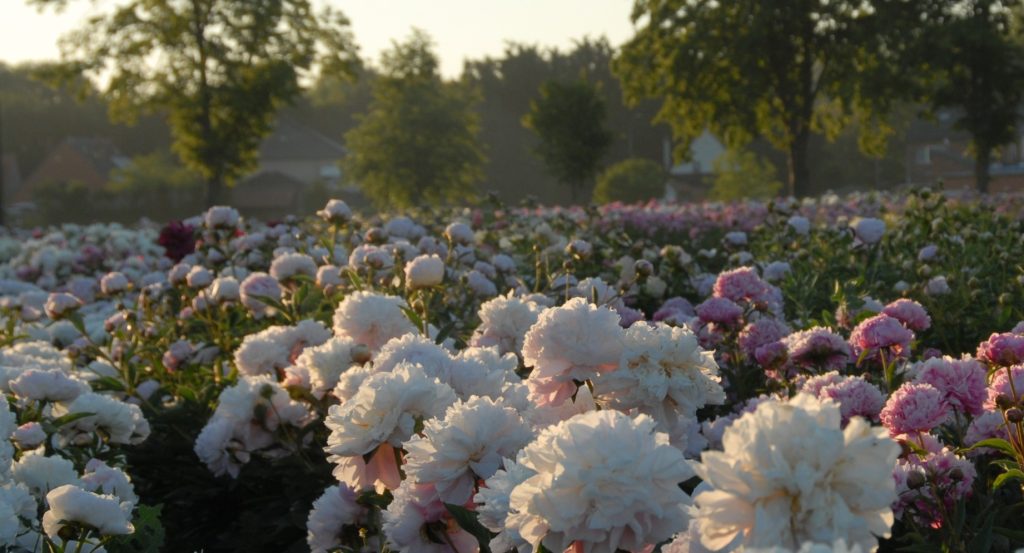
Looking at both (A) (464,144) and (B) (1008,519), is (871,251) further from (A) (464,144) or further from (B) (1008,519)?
(A) (464,144)

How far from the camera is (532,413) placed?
1.97 meters

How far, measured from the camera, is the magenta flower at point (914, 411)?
6.66 ft

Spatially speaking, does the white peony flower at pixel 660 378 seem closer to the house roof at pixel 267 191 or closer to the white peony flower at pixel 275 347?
the white peony flower at pixel 275 347

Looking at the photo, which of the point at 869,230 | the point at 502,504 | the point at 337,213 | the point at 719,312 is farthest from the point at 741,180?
the point at 502,504

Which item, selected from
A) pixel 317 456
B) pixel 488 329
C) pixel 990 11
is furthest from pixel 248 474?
pixel 990 11

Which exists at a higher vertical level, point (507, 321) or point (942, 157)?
point (507, 321)

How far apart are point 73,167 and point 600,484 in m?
65.7

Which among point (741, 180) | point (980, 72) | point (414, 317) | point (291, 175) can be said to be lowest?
point (291, 175)

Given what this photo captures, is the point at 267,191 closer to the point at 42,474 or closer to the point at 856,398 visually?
the point at 42,474

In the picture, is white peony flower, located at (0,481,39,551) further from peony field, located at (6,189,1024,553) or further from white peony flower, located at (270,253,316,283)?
white peony flower, located at (270,253,316,283)

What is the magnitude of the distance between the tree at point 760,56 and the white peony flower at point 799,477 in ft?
96.6

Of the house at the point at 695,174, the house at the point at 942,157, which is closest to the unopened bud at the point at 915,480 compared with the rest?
the house at the point at 695,174

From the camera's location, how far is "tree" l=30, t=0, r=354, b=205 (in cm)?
2916

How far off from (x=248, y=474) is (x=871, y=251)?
Result: 3.11m
